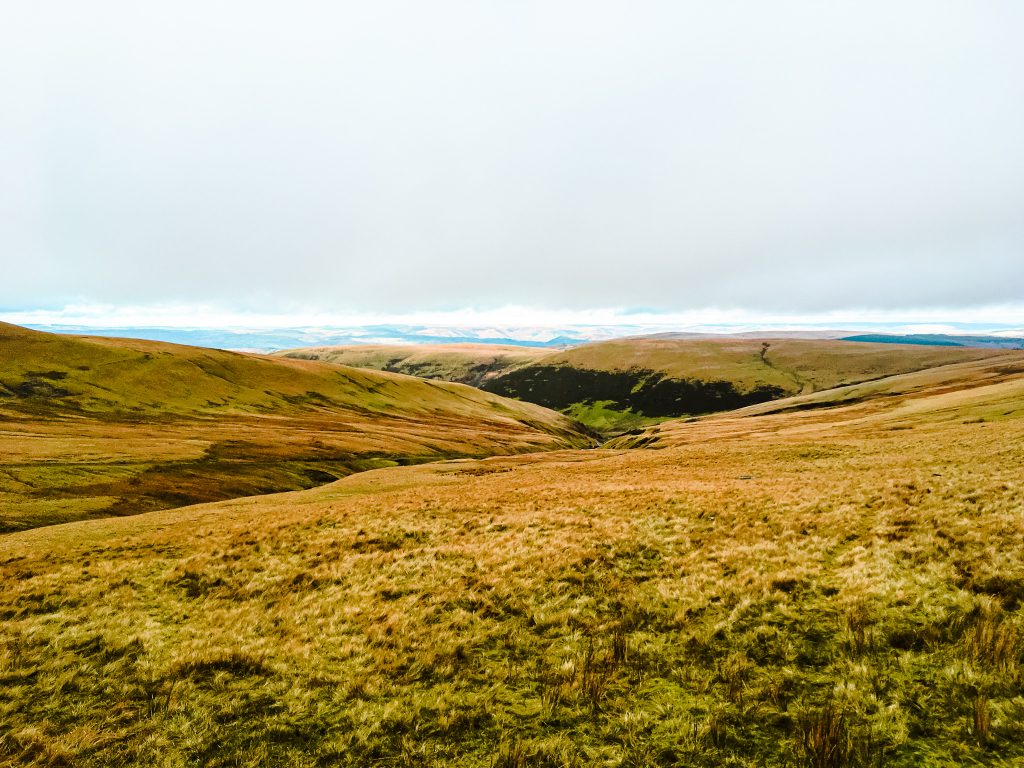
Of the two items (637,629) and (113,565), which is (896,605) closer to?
(637,629)

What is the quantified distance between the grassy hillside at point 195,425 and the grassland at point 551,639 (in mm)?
33791

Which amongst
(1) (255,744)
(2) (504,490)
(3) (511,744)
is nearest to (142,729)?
(1) (255,744)

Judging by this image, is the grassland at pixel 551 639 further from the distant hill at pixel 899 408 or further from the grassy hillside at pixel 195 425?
the distant hill at pixel 899 408

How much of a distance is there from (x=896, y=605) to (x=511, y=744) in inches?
402

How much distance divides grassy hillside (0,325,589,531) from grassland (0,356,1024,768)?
3379 centimetres

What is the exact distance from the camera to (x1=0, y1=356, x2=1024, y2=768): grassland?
8.32m

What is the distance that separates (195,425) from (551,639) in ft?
330

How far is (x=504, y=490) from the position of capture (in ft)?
105

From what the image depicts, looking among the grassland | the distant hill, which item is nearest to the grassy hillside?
the grassland

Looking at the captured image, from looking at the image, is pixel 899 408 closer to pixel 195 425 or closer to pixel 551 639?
pixel 551 639

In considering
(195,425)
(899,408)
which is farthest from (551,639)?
(899,408)

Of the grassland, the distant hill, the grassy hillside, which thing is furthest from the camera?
the distant hill

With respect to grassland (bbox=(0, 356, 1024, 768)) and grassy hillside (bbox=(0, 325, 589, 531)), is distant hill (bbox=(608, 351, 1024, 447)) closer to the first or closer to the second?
grassy hillside (bbox=(0, 325, 589, 531))

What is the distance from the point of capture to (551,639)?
472 inches
